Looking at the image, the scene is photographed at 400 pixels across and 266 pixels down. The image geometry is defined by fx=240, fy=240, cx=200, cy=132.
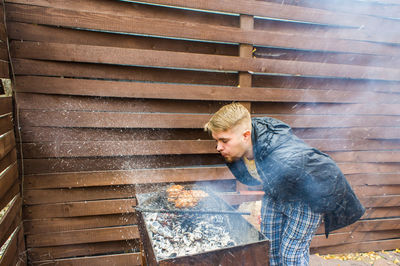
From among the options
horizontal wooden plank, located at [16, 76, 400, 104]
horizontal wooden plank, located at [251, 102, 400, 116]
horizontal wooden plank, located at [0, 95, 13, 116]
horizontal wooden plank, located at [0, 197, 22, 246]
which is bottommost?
horizontal wooden plank, located at [0, 197, 22, 246]

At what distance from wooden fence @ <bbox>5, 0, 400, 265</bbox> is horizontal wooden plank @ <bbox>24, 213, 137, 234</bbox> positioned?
0.01 metres

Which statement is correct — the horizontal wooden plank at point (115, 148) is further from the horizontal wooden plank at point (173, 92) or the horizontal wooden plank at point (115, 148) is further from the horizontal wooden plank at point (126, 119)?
the horizontal wooden plank at point (173, 92)

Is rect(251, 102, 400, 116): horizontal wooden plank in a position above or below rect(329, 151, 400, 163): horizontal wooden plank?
above

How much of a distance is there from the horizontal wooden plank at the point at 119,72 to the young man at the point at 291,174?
1.21m

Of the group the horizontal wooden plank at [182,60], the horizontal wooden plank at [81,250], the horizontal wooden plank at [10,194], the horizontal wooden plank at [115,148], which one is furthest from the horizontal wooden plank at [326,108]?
the horizontal wooden plank at [10,194]

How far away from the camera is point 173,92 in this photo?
3.36 metres

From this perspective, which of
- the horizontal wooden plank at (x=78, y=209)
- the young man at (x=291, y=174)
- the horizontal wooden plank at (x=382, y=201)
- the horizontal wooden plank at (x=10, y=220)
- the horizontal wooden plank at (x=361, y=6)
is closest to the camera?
the young man at (x=291, y=174)

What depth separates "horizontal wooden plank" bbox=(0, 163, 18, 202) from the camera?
2313mm

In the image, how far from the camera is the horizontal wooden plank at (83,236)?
127 inches

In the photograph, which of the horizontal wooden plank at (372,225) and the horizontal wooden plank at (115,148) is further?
the horizontal wooden plank at (372,225)

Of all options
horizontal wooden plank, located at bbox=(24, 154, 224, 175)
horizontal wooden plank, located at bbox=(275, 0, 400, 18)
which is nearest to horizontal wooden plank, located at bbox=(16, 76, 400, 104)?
horizontal wooden plank, located at bbox=(24, 154, 224, 175)

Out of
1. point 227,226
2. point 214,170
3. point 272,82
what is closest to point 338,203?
point 227,226

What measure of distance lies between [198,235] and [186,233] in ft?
0.43

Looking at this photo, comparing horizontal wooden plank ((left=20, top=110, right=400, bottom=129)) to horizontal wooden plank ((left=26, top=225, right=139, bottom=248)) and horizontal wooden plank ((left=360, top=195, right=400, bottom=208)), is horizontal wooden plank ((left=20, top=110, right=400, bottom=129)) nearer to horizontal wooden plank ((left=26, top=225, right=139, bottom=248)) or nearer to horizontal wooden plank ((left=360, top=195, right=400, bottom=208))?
horizontal wooden plank ((left=26, top=225, right=139, bottom=248))
